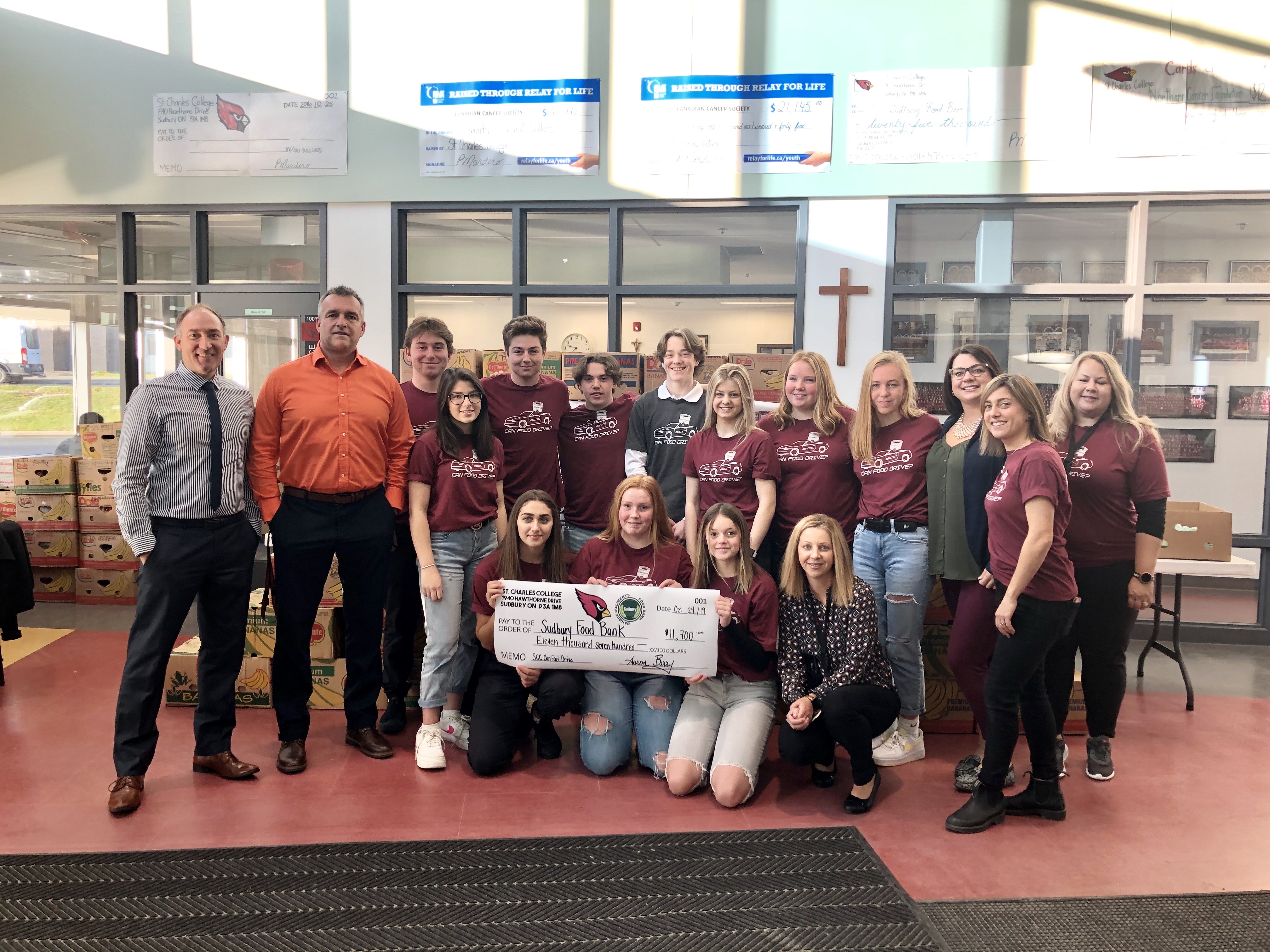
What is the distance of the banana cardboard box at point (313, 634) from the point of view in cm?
400

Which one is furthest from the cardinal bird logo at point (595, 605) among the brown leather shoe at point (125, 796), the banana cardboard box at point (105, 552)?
the banana cardboard box at point (105, 552)

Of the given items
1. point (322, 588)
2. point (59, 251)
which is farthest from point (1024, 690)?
point (59, 251)

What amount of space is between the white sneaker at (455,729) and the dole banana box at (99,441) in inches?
144

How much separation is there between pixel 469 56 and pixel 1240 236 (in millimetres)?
4929

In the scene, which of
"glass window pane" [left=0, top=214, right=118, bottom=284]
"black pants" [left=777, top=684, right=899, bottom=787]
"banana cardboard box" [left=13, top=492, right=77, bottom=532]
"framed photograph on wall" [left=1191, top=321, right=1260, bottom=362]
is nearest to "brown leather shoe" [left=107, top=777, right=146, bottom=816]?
"black pants" [left=777, top=684, right=899, bottom=787]

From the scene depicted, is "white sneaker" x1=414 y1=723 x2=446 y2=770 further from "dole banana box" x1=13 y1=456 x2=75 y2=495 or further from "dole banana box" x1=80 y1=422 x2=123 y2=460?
"dole banana box" x1=13 y1=456 x2=75 y2=495

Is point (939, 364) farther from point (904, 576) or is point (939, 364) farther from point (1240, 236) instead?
point (904, 576)

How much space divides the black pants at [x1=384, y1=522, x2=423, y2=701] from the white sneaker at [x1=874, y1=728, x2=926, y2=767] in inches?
81.2

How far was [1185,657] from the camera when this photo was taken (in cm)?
505

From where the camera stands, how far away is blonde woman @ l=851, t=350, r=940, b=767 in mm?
3367

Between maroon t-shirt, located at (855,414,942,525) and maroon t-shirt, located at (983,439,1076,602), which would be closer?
maroon t-shirt, located at (983,439,1076,602)

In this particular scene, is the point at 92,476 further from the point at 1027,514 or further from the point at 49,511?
the point at 1027,514

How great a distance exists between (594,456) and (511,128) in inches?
105

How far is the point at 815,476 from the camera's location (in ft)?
11.6
